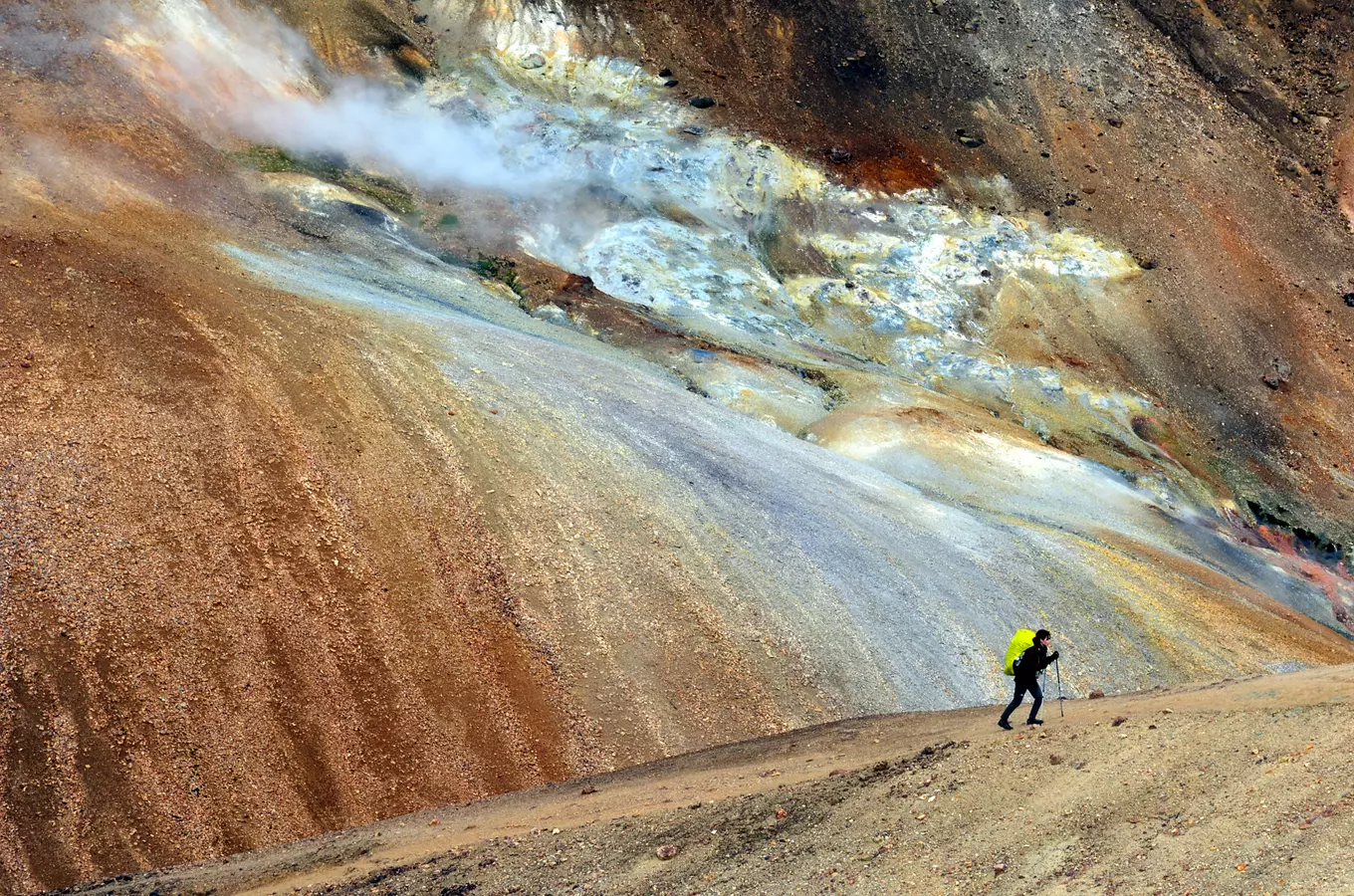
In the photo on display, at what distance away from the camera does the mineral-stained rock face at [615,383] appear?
16.2 meters

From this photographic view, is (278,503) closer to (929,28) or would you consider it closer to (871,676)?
(871,676)

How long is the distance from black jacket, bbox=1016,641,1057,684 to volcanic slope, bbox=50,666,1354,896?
596 mm

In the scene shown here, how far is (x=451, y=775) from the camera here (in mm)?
15719

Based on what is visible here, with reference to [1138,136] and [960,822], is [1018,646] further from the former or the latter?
[1138,136]

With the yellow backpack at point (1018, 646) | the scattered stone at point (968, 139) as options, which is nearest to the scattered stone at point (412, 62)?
the scattered stone at point (968, 139)

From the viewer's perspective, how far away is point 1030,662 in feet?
42.7

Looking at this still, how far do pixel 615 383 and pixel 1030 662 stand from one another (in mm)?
13484

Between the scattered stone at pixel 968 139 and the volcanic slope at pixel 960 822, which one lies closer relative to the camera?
the volcanic slope at pixel 960 822

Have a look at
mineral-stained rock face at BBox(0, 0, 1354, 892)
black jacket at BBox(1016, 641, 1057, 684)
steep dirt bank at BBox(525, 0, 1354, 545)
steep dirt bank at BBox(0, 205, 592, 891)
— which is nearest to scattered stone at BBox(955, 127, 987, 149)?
steep dirt bank at BBox(525, 0, 1354, 545)

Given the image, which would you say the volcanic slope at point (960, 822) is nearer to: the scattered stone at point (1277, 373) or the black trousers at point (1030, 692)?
the black trousers at point (1030, 692)

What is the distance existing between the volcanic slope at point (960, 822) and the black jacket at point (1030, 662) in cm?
60

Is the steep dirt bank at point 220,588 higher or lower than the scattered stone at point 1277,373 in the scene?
lower

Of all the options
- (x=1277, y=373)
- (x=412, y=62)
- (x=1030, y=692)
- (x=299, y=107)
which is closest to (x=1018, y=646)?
(x=1030, y=692)

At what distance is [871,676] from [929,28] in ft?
102
